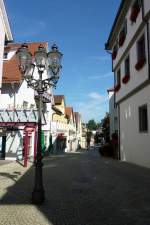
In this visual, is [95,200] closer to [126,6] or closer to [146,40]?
[146,40]

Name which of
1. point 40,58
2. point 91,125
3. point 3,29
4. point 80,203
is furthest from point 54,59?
point 91,125

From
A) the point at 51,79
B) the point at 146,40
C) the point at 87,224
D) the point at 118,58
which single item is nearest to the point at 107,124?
the point at 118,58

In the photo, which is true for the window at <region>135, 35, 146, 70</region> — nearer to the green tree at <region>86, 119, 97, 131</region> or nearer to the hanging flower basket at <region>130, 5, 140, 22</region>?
the hanging flower basket at <region>130, 5, 140, 22</region>

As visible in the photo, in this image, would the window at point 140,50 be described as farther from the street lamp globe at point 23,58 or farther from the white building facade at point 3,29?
the street lamp globe at point 23,58

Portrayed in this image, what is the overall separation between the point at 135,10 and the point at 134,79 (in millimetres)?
3654

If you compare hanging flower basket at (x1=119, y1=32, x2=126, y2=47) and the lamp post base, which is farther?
hanging flower basket at (x1=119, y1=32, x2=126, y2=47)

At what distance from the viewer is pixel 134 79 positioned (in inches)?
719

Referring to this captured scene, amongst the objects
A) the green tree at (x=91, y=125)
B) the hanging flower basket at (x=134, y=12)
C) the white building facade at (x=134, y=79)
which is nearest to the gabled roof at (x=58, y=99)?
the white building facade at (x=134, y=79)

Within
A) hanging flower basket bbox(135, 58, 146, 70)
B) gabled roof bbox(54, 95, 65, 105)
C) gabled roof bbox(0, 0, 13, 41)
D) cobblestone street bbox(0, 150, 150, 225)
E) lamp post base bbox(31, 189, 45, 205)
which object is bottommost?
cobblestone street bbox(0, 150, 150, 225)

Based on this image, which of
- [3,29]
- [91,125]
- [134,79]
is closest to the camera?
[134,79]

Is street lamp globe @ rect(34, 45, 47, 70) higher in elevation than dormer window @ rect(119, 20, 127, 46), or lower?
lower

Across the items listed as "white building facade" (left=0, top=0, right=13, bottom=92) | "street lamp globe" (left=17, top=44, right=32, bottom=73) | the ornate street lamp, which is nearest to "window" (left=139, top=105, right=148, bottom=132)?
"white building facade" (left=0, top=0, right=13, bottom=92)

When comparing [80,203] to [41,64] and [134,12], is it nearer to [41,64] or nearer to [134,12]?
[41,64]

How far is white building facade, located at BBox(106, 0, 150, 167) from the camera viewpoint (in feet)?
53.1
